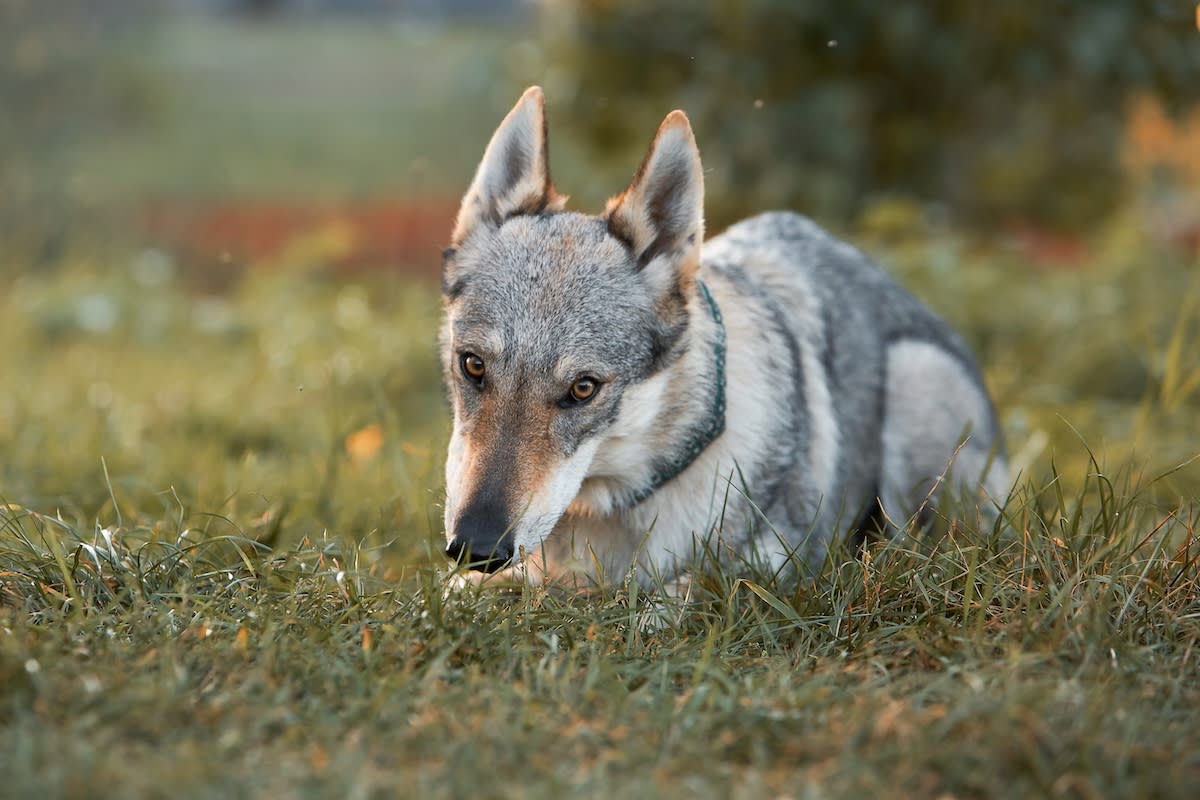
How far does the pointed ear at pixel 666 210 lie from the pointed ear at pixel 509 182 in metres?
0.30

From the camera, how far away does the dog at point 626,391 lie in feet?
10.6

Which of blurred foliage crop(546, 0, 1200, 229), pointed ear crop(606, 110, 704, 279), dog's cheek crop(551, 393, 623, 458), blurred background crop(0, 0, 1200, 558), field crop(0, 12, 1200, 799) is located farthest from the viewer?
blurred foliage crop(546, 0, 1200, 229)

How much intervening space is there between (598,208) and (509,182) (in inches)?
201

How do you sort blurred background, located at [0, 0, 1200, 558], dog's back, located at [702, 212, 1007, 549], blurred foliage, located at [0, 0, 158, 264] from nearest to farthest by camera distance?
dog's back, located at [702, 212, 1007, 549] → blurred background, located at [0, 0, 1200, 558] → blurred foliage, located at [0, 0, 158, 264]

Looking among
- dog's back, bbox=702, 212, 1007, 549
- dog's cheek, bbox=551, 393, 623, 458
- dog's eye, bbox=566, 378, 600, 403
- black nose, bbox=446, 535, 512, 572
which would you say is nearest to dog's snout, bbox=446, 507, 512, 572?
black nose, bbox=446, 535, 512, 572

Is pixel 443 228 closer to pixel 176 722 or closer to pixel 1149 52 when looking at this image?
pixel 1149 52

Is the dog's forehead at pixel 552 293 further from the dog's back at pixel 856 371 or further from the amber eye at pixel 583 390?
the dog's back at pixel 856 371

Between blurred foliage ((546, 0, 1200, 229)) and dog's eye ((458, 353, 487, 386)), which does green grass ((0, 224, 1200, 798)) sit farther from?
blurred foliage ((546, 0, 1200, 229))

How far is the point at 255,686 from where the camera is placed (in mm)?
2580

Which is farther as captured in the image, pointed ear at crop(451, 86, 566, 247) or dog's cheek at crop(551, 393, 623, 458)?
A: pointed ear at crop(451, 86, 566, 247)

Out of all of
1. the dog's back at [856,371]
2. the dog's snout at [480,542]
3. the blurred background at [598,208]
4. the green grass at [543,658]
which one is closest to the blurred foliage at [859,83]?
the blurred background at [598,208]

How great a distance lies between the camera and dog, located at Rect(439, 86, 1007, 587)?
127 inches

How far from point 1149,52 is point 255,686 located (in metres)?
7.18

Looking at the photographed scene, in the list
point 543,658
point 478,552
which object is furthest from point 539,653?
point 478,552
